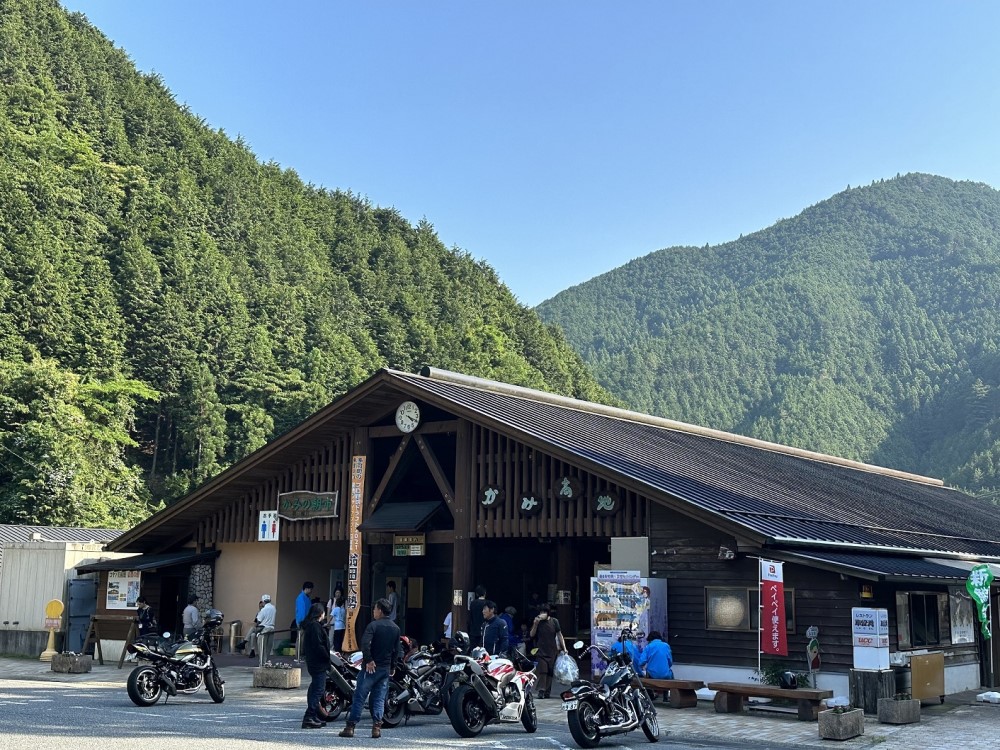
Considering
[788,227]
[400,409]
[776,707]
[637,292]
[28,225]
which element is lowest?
[776,707]

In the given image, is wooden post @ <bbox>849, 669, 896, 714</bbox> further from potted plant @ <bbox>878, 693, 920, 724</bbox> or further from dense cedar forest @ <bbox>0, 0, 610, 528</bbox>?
dense cedar forest @ <bbox>0, 0, 610, 528</bbox>

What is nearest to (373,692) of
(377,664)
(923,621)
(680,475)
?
(377,664)

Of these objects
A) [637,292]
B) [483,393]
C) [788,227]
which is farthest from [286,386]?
[788,227]

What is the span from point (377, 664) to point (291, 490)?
11.8 meters

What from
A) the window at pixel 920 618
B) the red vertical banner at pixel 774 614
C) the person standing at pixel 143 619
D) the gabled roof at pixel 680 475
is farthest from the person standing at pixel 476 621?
the person standing at pixel 143 619

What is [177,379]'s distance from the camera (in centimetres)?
5344

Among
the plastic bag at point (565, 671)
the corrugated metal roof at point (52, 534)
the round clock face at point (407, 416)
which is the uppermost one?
the round clock face at point (407, 416)

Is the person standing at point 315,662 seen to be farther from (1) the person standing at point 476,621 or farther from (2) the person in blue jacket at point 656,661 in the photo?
(2) the person in blue jacket at point 656,661

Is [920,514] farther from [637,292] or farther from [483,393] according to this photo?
[637,292]

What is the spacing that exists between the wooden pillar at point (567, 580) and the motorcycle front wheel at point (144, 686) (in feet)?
28.1

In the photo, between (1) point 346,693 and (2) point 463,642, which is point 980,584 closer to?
(2) point 463,642

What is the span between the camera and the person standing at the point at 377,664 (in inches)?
472

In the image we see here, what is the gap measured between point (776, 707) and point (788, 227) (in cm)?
16892

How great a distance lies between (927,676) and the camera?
1625cm
